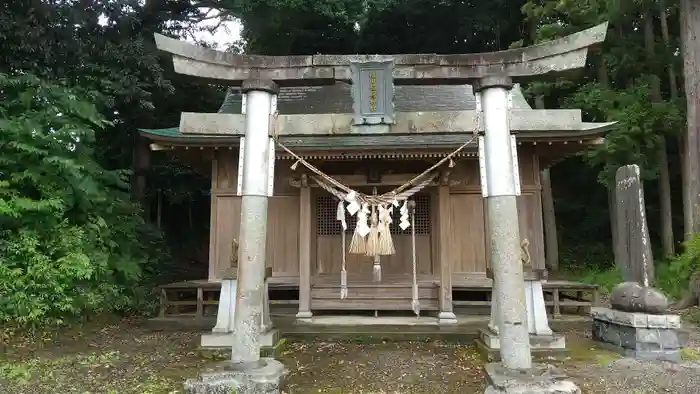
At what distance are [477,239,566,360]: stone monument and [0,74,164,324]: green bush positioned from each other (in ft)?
22.6

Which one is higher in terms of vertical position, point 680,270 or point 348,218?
point 348,218

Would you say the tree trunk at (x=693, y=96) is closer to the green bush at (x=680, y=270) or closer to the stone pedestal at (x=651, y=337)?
the green bush at (x=680, y=270)

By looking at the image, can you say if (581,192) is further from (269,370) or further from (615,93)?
(269,370)

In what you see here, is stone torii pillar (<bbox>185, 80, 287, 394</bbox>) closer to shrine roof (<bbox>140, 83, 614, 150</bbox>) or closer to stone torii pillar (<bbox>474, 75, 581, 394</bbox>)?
shrine roof (<bbox>140, 83, 614, 150</bbox>)

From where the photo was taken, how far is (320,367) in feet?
21.7

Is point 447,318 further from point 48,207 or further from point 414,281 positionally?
point 48,207

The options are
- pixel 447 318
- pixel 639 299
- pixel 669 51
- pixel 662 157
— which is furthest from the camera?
pixel 662 157

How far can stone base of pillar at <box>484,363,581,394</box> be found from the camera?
4668 mm

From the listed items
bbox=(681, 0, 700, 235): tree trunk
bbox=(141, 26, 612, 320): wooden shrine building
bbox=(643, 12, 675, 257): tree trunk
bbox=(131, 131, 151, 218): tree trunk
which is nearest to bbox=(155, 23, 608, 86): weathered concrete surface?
bbox=(141, 26, 612, 320): wooden shrine building

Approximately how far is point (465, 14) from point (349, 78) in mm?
15621

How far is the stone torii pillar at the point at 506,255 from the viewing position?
15.9 feet

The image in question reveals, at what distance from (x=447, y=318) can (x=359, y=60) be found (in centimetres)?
516

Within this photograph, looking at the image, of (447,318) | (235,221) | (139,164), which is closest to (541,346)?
(447,318)

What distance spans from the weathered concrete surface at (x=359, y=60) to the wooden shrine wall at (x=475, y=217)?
388 cm
